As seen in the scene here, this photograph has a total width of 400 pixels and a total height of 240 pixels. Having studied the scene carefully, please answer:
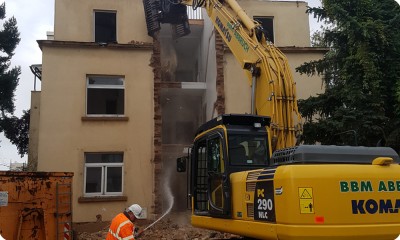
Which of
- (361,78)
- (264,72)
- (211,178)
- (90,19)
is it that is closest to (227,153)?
(211,178)

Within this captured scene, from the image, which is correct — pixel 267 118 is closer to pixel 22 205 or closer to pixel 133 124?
pixel 22 205

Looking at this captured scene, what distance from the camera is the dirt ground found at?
13.0m

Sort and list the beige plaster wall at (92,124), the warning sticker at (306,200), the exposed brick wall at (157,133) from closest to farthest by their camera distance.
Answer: the warning sticker at (306,200), the beige plaster wall at (92,124), the exposed brick wall at (157,133)

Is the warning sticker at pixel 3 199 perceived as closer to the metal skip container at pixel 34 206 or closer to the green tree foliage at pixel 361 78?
the metal skip container at pixel 34 206

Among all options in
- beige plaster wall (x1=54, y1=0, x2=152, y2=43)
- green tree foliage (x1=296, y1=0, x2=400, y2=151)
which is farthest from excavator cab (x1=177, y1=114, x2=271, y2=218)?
beige plaster wall (x1=54, y1=0, x2=152, y2=43)

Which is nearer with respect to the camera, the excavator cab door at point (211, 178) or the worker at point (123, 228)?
the worker at point (123, 228)

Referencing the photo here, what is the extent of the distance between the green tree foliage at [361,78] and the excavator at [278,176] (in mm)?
2976

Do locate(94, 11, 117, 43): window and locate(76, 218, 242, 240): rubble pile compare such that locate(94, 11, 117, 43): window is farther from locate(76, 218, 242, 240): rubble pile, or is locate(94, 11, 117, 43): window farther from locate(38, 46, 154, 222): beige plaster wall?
locate(76, 218, 242, 240): rubble pile

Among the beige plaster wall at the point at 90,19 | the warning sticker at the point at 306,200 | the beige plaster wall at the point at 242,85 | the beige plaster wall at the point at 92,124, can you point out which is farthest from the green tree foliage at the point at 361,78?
the beige plaster wall at the point at 90,19

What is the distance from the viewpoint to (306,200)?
486cm

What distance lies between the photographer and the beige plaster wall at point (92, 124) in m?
14.5

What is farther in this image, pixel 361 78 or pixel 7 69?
pixel 7 69

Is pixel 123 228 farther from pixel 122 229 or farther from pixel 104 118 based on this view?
pixel 104 118

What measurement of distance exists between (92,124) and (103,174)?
1.72 m
